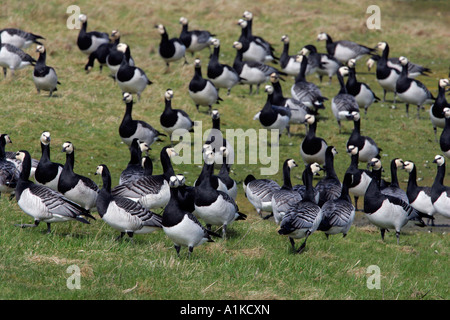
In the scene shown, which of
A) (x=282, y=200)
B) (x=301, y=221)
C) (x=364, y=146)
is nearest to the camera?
(x=301, y=221)

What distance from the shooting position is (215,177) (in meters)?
15.5

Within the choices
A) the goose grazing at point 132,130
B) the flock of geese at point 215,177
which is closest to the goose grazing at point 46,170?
the flock of geese at point 215,177

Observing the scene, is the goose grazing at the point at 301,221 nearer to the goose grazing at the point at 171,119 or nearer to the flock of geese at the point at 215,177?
the flock of geese at the point at 215,177

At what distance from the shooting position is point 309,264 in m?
12.4

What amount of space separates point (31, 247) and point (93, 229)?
245cm

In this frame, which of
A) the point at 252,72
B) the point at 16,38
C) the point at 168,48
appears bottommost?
the point at 252,72

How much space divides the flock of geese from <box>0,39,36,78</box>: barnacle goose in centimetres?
4

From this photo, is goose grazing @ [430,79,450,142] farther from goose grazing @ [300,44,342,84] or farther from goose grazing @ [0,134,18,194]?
goose grazing @ [0,134,18,194]

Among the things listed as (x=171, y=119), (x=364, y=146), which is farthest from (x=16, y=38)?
(x=364, y=146)

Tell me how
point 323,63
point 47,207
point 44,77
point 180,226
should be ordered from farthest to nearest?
point 323,63, point 44,77, point 47,207, point 180,226

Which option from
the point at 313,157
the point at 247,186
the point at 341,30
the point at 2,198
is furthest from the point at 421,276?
the point at 341,30

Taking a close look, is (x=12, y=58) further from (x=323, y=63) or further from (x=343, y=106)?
(x=323, y=63)

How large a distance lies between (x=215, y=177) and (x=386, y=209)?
4011mm

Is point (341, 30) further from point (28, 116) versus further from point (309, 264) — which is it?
point (309, 264)
